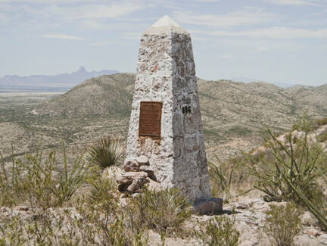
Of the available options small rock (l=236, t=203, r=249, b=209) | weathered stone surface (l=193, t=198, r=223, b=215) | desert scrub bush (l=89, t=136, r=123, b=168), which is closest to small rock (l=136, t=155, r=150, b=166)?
desert scrub bush (l=89, t=136, r=123, b=168)

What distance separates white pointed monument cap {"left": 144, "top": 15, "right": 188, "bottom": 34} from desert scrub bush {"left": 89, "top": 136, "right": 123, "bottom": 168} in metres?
2.38

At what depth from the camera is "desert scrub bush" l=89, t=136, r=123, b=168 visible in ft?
24.8

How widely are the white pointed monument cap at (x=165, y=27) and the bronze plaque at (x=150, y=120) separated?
52.8 inches

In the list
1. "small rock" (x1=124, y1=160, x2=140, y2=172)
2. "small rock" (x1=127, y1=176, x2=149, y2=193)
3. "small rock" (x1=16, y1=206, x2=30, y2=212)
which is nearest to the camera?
"small rock" (x1=16, y1=206, x2=30, y2=212)

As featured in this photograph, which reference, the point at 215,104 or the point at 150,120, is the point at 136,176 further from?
the point at 215,104

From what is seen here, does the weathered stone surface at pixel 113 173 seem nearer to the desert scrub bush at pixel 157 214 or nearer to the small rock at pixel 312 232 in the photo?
the desert scrub bush at pixel 157 214

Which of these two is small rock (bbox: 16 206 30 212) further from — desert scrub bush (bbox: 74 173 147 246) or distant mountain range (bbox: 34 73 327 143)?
distant mountain range (bbox: 34 73 327 143)

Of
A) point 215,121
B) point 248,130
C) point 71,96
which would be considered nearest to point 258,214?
point 248,130

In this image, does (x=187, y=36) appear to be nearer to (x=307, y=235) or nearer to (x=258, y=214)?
(x=258, y=214)

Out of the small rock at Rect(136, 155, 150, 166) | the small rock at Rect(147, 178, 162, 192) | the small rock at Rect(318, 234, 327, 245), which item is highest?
the small rock at Rect(136, 155, 150, 166)

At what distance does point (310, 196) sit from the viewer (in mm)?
7820

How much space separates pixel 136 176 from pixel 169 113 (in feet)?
4.03

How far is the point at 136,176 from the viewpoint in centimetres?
648

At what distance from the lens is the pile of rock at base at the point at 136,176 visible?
6383mm
